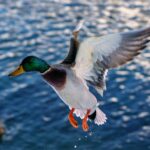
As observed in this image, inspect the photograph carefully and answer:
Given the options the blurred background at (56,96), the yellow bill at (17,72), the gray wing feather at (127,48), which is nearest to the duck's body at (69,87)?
the yellow bill at (17,72)

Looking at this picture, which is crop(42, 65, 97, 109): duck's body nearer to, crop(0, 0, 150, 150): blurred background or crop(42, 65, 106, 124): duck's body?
crop(42, 65, 106, 124): duck's body

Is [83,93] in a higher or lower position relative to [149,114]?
higher

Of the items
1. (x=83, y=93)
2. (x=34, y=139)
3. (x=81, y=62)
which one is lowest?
(x=34, y=139)

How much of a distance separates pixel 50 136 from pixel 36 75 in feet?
20.6

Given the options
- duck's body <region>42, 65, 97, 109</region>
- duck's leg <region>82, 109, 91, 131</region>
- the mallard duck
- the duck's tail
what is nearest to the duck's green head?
the mallard duck

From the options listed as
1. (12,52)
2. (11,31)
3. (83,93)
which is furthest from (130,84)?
(83,93)

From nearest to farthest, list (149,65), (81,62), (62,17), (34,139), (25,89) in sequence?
(81,62)
(34,139)
(25,89)
(149,65)
(62,17)

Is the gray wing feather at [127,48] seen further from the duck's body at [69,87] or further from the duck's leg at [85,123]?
the duck's leg at [85,123]

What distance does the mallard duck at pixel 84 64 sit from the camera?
7.87m

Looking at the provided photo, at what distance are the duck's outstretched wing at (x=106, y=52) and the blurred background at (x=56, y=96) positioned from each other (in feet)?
67.4

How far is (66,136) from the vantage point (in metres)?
29.5

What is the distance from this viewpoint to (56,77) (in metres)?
8.20

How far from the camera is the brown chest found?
8.12 metres

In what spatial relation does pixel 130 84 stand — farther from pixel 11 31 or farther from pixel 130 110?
pixel 11 31
